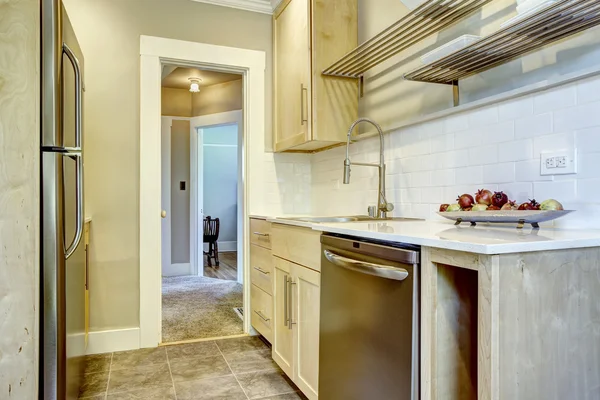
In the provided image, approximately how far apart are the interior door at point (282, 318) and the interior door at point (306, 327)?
0.08m

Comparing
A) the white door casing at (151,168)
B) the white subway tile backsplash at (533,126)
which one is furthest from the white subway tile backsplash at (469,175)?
the white door casing at (151,168)

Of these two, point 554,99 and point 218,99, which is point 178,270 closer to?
point 218,99

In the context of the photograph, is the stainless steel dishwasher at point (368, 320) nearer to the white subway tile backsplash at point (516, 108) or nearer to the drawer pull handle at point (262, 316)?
the white subway tile backsplash at point (516, 108)

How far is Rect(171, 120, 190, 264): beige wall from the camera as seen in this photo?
5.48 m

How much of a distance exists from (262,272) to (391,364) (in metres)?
1.67

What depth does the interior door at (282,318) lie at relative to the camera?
A: 2139mm

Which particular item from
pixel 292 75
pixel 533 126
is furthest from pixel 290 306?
pixel 292 75

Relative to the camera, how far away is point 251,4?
3.13m

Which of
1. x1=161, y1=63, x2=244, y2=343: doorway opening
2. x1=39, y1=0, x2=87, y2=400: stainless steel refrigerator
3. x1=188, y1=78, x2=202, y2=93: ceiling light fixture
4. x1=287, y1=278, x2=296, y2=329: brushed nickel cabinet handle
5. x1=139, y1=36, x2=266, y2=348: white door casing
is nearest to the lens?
x1=39, y1=0, x2=87, y2=400: stainless steel refrigerator

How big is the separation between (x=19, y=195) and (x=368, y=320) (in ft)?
3.93

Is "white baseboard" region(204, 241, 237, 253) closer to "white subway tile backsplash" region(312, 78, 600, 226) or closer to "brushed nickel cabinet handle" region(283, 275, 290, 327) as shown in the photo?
"white subway tile backsplash" region(312, 78, 600, 226)

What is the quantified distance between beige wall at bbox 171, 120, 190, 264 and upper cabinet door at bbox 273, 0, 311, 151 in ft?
9.08

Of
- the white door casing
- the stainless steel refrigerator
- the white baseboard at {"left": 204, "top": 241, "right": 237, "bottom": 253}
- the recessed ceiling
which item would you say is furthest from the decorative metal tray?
the white baseboard at {"left": 204, "top": 241, "right": 237, "bottom": 253}

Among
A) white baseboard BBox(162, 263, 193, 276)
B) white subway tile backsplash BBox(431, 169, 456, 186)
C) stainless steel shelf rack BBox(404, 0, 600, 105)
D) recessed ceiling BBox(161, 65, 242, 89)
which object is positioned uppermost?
recessed ceiling BBox(161, 65, 242, 89)
